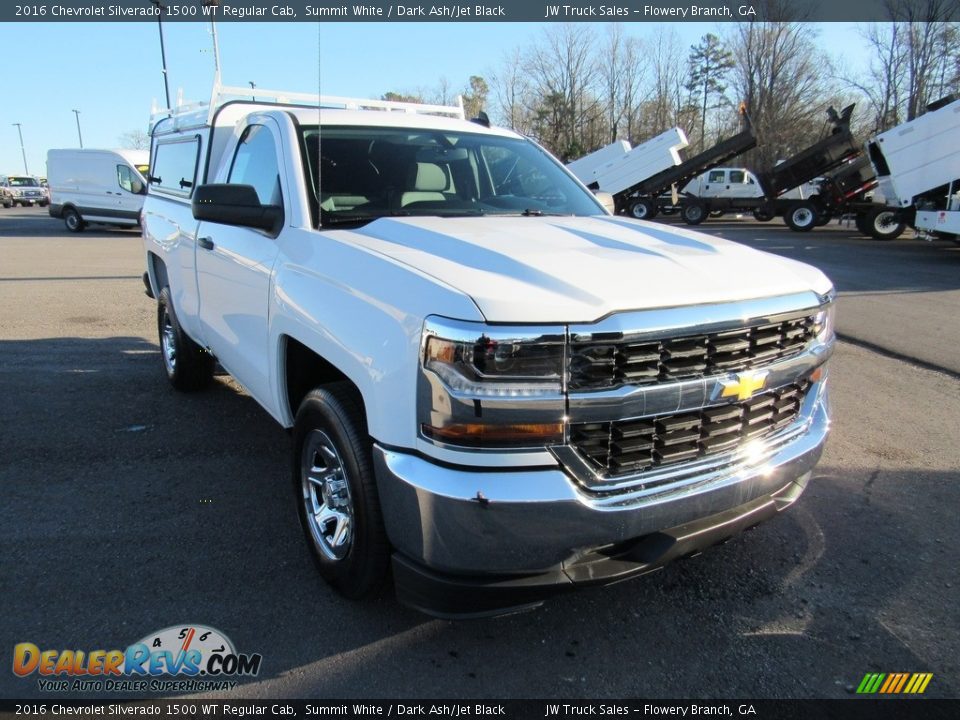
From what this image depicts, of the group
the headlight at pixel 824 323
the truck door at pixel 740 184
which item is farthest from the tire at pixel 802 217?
the headlight at pixel 824 323

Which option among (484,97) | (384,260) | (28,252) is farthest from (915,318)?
(484,97)

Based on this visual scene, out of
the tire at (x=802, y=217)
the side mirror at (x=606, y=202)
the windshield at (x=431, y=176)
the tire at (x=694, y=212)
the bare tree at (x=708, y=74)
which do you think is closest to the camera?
the windshield at (x=431, y=176)

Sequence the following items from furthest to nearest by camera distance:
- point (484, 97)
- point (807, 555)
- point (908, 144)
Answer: point (484, 97), point (908, 144), point (807, 555)

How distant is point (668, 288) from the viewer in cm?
236

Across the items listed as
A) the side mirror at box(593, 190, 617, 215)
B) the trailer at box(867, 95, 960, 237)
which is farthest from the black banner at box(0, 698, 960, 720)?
the trailer at box(867, 95, 960, 237)

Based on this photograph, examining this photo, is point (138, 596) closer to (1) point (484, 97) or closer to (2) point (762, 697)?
(2) point (762, 697)

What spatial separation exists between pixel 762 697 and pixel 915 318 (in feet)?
27.5

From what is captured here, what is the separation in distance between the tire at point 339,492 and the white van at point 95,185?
23.0 m

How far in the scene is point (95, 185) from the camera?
78.9ft

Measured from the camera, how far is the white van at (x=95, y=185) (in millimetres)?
23234

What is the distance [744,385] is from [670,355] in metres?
0.38

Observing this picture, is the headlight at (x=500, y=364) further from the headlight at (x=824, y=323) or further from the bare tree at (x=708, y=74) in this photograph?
the bare tree at (x=708, y=74)

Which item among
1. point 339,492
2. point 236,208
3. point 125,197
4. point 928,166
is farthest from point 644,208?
point 339,492

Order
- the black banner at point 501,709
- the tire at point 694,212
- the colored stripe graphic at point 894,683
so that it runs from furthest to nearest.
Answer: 1. the tire at point 694,212
2. the colored stripe graphic at point 894,683
3. the black banner at point 501,709
